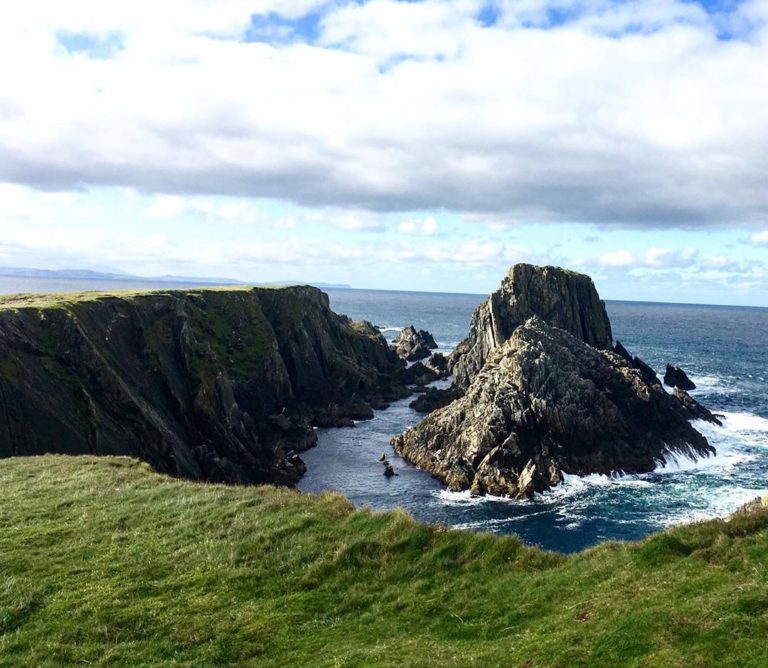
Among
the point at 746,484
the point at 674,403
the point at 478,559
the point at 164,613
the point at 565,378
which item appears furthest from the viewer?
the point at 674,403

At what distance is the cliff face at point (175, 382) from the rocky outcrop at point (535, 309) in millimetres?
Answer: 22682

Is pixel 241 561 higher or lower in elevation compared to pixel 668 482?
higher

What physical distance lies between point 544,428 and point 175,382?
42.2m

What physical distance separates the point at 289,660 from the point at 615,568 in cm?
1019

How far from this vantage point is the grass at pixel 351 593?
47.9ft

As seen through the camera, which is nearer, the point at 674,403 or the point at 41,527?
the point at 41,527

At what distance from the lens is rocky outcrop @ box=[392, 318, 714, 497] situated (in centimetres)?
6234

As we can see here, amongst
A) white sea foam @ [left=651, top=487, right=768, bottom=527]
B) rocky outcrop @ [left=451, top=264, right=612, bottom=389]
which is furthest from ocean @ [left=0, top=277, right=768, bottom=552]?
rocky outcrop @ [left=451, top=264, right=612, bottom=389]

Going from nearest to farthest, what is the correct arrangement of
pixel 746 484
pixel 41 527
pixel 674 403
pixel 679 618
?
pixel 679 618, pixel 41 527, pixel 746 484, pixel 674 403

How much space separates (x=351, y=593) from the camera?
760 inches

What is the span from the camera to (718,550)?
18266 mm

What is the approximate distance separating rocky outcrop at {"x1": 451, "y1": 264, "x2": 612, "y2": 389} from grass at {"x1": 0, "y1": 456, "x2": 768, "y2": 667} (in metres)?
82.7

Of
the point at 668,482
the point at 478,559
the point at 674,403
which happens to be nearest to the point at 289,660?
the point at 478,559

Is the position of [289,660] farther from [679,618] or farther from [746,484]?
[746,484]
